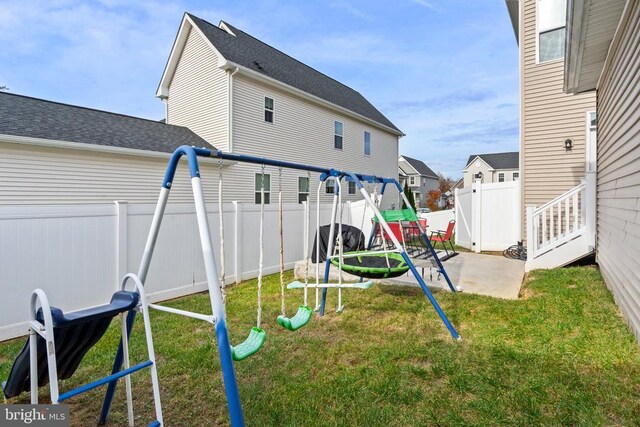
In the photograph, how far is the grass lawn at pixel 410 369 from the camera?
2.32 meters

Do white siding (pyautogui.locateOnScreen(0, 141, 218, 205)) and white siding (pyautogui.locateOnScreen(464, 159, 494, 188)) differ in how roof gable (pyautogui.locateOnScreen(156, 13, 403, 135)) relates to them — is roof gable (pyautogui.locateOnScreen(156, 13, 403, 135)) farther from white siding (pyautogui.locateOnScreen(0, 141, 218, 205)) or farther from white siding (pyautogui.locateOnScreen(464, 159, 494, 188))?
white siding (pyautogui.locateOnScreen(464, 159, 494, 188))

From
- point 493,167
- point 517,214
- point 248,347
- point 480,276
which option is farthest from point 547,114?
point 493,167

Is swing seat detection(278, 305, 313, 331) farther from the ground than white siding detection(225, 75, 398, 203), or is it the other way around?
white siding detection(225, 75, 398, 203)

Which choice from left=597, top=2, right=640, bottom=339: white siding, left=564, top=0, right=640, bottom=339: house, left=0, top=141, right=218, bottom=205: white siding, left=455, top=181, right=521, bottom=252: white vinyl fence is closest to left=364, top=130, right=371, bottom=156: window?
left=455, top=181, right=521, bottom=252: white vinyl fence

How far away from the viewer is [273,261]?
762 cm

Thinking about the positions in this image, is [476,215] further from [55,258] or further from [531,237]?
[55,258]

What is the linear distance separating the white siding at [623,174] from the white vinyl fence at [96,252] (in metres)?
5.62

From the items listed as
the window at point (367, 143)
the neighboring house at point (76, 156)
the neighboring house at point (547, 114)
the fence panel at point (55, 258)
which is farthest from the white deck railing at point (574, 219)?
the window at point (367, 143)

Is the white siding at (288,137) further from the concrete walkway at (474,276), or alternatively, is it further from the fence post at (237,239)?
the concrete walkway at (474,276)

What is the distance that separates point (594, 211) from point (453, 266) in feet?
8.32

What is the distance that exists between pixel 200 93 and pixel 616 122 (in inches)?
421

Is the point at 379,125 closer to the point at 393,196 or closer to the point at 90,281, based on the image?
the point at 393,196

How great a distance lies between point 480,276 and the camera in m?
6.24

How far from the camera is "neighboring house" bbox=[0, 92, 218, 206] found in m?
7.14
